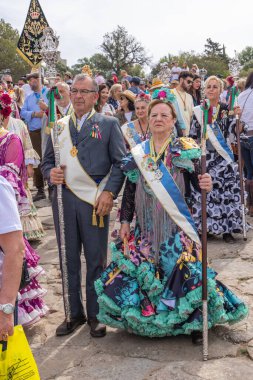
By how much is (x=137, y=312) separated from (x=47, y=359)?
732mm

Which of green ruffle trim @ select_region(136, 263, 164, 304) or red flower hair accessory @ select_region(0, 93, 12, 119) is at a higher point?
red flower hair accessory @ select_region(0, 93, 12, 119)

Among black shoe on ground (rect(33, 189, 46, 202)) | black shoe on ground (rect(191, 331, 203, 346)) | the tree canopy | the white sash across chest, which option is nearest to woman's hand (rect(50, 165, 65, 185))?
the white sash across chest

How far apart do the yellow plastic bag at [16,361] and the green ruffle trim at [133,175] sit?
2.13 m

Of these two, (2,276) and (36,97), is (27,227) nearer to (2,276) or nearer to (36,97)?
(36,97)

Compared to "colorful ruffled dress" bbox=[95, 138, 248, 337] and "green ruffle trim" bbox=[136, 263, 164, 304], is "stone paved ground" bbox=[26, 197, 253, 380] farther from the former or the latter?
"green ruffle trim" bbox=[136, 263, 164, 304]

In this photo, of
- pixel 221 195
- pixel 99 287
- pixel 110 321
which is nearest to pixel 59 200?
pixel 99 287

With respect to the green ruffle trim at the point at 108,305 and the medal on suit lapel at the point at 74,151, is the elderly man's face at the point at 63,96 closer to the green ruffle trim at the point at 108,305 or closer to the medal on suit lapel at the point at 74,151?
the medal on suit lapel at the point at 74,151

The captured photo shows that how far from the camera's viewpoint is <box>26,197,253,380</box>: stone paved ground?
349 cm

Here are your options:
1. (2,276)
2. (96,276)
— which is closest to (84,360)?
(96,276)

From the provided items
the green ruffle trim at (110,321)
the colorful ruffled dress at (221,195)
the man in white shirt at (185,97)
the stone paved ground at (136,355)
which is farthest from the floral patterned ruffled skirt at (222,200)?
the green ruffle trim at (110,321)

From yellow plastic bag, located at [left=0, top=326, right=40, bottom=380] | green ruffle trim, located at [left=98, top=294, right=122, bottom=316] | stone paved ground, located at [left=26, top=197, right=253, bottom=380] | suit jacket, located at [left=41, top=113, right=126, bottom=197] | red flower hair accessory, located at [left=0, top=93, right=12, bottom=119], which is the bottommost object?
stone paved ground, located at [left=26, top=197, right=253, bottom=380]

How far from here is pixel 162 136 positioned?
4137mm

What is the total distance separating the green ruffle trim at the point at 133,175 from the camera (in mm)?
4150

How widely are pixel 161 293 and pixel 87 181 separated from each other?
1060 millimetres
